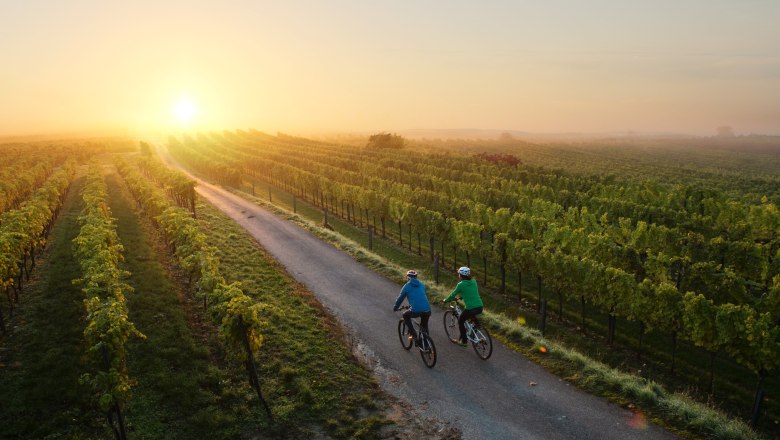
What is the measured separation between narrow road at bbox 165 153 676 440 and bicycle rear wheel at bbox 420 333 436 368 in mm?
215

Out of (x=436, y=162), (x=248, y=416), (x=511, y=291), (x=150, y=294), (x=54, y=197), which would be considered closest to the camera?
(x=248, y=416)

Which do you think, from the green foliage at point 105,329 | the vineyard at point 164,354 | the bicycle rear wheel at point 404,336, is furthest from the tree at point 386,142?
the bicycle rear wheel at point 404,336

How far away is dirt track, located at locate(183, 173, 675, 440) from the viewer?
10023 millimetres

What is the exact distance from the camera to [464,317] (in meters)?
13.0

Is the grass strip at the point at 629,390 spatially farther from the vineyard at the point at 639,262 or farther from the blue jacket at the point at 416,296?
the blue jacket at the point at 416,296

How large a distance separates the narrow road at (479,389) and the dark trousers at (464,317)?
2.06 feet

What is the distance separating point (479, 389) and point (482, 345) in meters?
1.72

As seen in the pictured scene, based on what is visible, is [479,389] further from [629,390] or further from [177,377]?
[177,377]

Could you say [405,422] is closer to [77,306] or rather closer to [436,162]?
[77,306]

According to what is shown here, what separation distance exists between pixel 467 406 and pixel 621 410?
369cm

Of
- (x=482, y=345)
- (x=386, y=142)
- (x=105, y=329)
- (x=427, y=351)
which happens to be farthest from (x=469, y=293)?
(x=386, y=142)

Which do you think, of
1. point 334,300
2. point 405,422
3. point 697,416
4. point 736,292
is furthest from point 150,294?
point 736,292

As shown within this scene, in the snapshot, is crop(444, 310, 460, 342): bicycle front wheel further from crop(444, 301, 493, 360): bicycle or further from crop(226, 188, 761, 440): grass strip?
crop(226, 188, 761, 440): grass strip

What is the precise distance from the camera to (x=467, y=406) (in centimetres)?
1094
